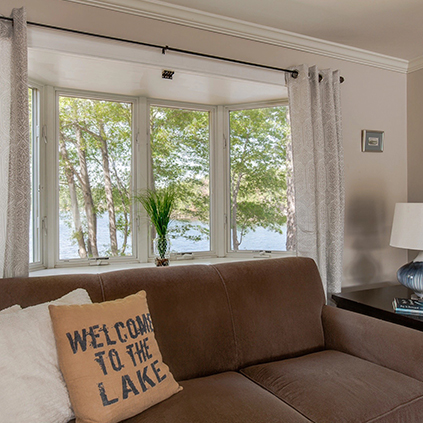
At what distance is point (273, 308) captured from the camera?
2.08 metres

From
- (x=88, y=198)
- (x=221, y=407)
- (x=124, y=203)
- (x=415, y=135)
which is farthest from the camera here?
(x=415, y=135)

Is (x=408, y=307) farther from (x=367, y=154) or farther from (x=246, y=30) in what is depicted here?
(x=246, y=30)

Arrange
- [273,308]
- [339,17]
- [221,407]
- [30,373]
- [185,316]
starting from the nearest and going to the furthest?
[30,373] → [221,407] → [185,316] → [273,308] → [339,17]

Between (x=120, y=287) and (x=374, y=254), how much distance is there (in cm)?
224

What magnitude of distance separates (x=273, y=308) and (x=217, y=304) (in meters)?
0.33

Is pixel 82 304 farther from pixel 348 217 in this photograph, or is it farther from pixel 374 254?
pixel 374 254

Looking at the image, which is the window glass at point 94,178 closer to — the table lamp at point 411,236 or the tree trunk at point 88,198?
the tree trunk at point 88,198

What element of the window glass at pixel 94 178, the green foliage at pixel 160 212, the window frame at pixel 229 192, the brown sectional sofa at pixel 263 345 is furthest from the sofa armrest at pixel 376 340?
the window glass at pixel 94 178

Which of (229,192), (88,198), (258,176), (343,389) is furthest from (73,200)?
(343,389)

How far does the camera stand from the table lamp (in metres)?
2.32

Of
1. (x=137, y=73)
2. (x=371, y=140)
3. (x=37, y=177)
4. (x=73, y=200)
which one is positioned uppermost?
(x=137, y=73)

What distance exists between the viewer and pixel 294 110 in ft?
8.81

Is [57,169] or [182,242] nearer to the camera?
[57,169]

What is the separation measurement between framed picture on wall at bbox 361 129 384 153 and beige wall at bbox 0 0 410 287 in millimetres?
42
